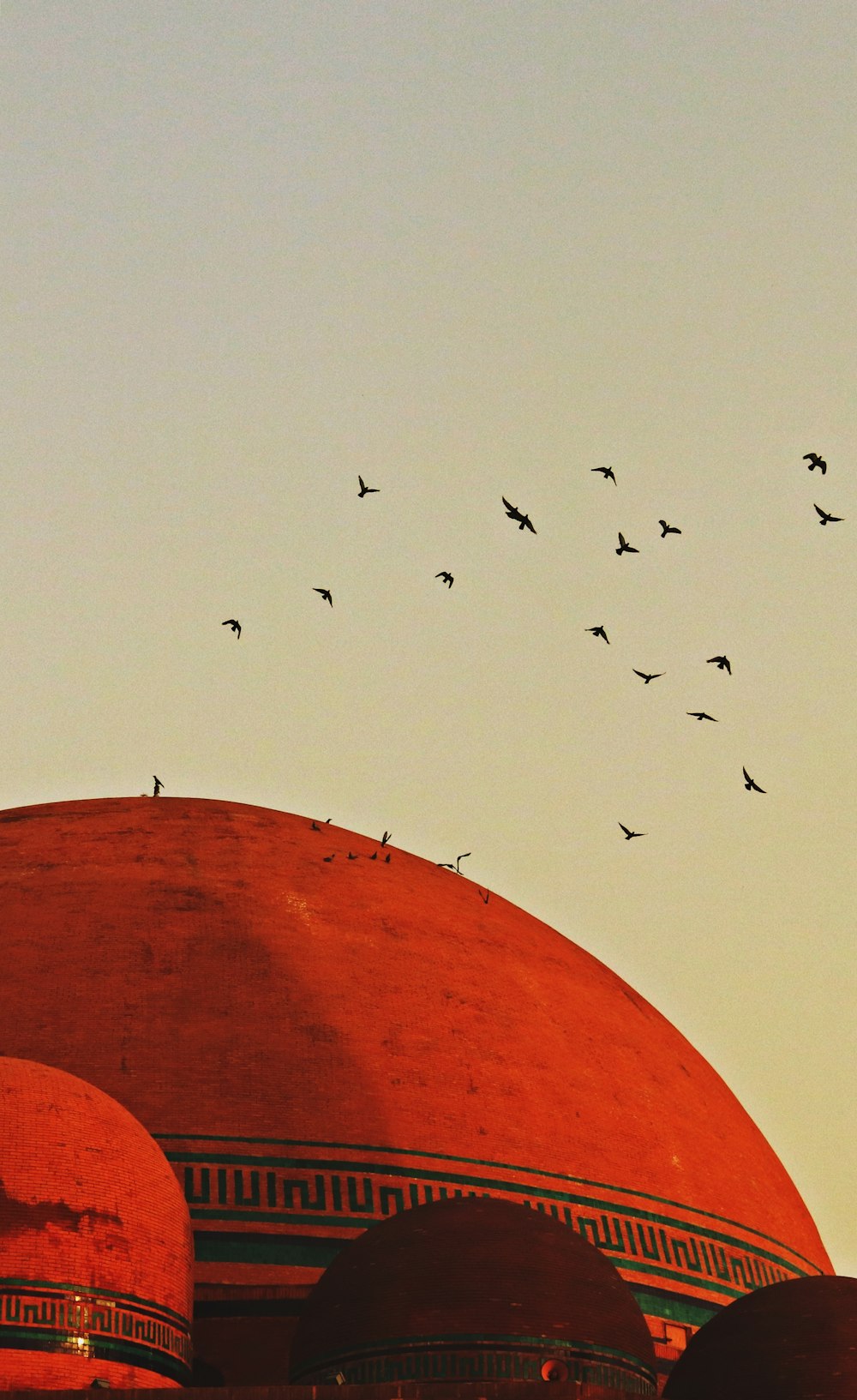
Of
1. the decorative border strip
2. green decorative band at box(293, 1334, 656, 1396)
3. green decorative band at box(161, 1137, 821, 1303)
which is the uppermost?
the decorative border strip

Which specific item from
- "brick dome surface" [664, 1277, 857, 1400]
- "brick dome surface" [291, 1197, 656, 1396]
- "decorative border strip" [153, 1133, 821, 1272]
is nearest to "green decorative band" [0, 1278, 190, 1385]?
"brick dome surface" [291, 1197, 656, 1396]

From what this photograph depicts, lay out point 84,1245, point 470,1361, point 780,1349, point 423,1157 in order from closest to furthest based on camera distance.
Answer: point 470,1361 → point 84,1245 → point 780,1349 → point 423,1157

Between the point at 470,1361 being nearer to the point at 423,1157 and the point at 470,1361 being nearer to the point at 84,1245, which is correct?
the point at 84,1245

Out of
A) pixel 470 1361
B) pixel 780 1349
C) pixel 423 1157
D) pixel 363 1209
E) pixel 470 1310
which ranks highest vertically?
pixel 423 1157

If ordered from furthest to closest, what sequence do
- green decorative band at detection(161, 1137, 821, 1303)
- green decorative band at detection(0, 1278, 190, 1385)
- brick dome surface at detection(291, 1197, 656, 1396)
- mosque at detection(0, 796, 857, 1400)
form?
green decorative band at detection(161, 1137, 821, 1303) → mosque at detection(0, 796, 857, 1400) → brick dome surface at detection(291, 1197, 656, 1396) → green decorative band at detection(0, 1278, 190, 1385)

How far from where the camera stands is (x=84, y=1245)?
10.1m

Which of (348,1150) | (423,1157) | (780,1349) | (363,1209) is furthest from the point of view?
(423,1157)

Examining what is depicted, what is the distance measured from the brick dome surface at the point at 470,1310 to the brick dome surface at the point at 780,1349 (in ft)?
1.03

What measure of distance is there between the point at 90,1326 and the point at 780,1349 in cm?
321

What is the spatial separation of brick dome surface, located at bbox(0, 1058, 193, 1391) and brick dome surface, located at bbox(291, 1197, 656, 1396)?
0.71 meters

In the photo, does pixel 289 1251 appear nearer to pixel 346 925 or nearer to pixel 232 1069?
pixel 232 1069

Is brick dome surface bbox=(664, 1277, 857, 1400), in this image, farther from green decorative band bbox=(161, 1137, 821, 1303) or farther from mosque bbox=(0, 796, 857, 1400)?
green decorative band bbox=(161, 1137, 821, 1303)

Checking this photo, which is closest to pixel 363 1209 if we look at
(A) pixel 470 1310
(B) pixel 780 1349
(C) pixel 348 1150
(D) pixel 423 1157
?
(C) pixel 348 1150

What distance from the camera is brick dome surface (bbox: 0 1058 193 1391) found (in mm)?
9742
